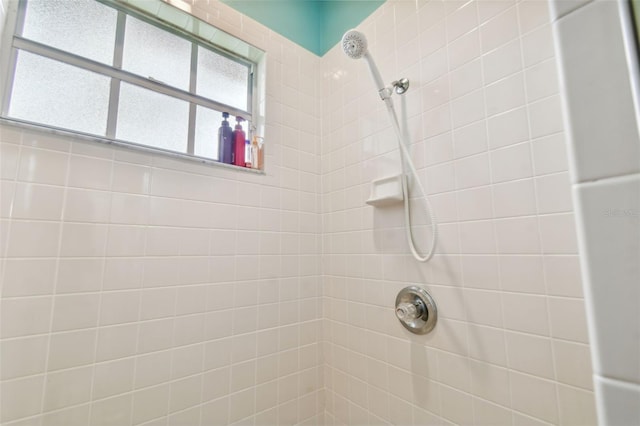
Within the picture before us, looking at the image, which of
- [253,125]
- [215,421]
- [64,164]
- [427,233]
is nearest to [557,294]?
[427,233]

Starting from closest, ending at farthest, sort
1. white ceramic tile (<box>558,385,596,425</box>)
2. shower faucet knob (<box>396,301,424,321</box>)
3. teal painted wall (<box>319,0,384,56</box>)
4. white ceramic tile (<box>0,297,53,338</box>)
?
white ceramic tile (<box>558,385,596,425</box>), white ceramic tile (<box>0,297,53,338</box>), shower faucet knob (<box>396,301,424,321</box>), teal painted wall (<box>319,0,384,56</box>)

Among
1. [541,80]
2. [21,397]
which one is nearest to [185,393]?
[21,397]

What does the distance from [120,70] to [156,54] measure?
18 centimetres

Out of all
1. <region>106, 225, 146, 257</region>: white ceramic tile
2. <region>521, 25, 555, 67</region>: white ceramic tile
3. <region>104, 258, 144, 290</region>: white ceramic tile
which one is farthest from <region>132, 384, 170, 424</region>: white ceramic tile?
<region>521, 25, 555, 67</region>: white ceramic tile

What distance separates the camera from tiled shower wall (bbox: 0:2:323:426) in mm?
798

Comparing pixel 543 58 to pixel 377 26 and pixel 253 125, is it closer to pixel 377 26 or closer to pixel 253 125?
pixel 377 26

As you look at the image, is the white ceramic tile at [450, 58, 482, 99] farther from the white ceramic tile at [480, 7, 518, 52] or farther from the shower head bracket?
the shower head bracket

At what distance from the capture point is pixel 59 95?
0.98 meters

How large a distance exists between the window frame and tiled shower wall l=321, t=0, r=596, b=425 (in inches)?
25.1

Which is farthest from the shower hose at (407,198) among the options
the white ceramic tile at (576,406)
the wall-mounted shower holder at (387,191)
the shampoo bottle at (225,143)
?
the shampoo bottle at (225,143)

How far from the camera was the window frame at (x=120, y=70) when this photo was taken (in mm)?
897

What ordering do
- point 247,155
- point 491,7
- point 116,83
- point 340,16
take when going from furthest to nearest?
point 340,16
point 247,155
point 116,83
point 491,7

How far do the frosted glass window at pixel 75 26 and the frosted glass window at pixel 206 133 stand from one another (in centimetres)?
37

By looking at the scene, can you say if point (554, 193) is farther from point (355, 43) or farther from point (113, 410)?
point (113, 410)
